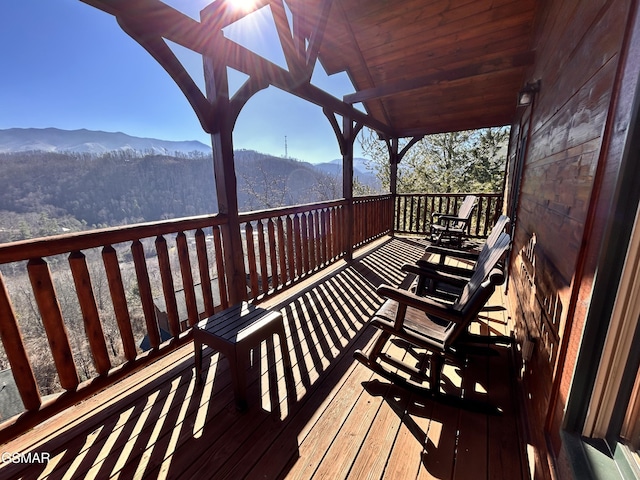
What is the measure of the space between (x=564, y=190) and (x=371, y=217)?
415 centimetres

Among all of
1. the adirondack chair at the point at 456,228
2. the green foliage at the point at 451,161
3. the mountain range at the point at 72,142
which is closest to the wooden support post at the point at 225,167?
the adirondack chair at the point at 456,228

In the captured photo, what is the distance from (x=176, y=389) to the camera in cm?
175

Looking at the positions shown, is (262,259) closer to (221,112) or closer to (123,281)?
(123,281)

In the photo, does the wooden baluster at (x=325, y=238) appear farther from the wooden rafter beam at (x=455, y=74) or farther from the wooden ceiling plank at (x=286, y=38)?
the wooden rafter beam at (x=455, y=74)

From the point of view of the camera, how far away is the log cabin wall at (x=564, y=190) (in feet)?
3.08

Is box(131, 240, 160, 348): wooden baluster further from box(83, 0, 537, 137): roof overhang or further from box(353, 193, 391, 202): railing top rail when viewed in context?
box(353, 193, 391, 202): railing top rail

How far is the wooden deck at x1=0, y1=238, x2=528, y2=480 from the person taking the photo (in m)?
1.26

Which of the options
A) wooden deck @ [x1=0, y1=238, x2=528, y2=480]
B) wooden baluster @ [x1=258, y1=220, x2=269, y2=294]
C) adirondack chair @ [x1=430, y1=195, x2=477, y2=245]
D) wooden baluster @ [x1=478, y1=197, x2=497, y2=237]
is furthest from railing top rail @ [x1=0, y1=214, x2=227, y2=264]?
wooden baluster @ [x1=478, y1=197, x2=497, y2=237]

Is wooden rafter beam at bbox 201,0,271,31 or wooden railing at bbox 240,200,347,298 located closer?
wooden rafter beam at bbox 201,0,271,31

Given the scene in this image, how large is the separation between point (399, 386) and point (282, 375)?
788 millimetres

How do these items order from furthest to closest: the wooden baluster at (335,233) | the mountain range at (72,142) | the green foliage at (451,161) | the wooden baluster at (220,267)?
the mountain range at (72,142) < the green foliage at (451,161) < the wooden baluster at (335,233) < the wooden baluster at (220,267)

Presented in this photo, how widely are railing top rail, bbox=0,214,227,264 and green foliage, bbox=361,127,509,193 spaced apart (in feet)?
38.8

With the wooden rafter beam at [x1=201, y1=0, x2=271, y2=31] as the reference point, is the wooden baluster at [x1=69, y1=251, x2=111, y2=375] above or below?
below

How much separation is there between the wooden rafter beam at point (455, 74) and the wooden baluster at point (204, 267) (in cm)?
315
